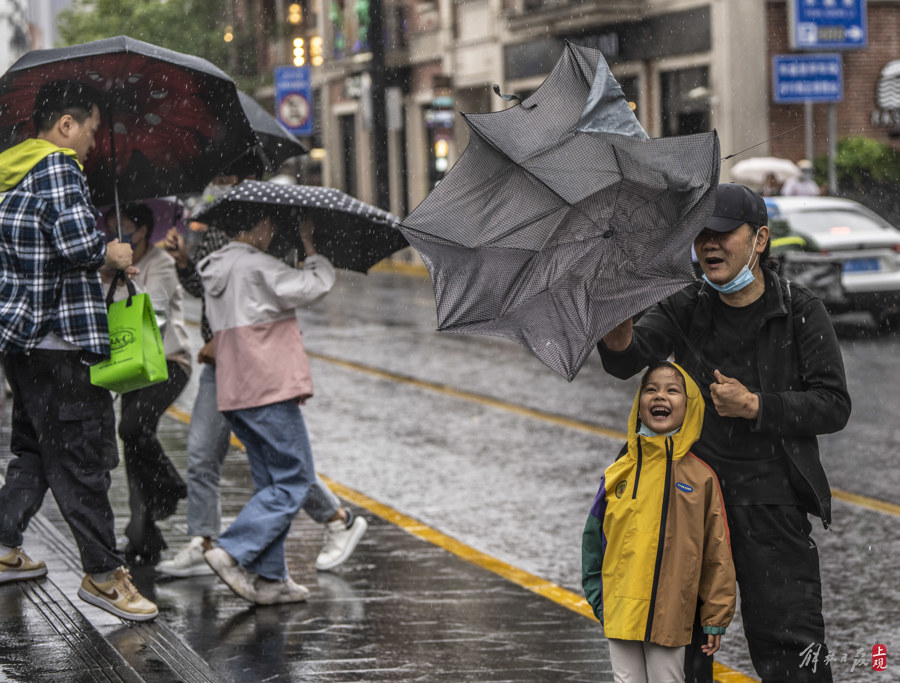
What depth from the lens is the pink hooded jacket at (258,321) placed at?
5953 mm

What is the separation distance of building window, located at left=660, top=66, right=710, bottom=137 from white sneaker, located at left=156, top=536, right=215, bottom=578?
2102 cm

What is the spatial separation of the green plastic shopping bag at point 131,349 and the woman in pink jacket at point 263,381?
47 cm

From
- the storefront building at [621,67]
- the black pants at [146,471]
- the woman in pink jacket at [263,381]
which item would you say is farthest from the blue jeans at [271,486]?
the storefront building at [621,67]

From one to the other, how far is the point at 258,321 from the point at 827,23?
1813 cm

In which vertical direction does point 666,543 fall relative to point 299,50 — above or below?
below

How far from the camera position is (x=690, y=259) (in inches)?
143

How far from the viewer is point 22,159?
535cm

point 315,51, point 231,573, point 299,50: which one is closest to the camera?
point 231,573

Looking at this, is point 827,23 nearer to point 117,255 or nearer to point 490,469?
point 490,469

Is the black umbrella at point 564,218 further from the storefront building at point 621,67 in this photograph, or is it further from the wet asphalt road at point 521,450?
the storefront building at point 621,67

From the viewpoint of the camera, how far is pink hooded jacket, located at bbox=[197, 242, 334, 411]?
19.5 ft

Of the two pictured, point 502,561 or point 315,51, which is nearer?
point 502,561

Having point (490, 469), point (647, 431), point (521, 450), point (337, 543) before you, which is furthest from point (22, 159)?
point (521, 450)

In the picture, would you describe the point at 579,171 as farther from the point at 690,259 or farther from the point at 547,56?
the point at 547,56
